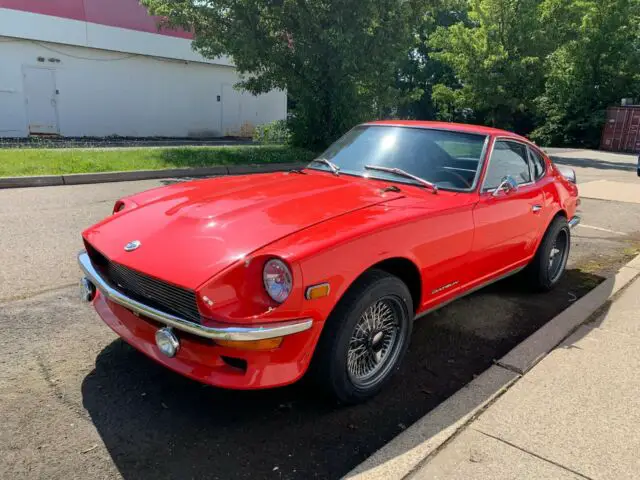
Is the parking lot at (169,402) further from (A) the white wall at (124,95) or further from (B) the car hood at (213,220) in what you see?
(A) the white wall at (124,95)

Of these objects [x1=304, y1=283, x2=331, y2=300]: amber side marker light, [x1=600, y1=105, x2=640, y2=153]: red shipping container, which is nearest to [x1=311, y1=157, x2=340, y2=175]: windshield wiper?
[x1=304, y1=283, x2=331, y2=300]: amber side marker light

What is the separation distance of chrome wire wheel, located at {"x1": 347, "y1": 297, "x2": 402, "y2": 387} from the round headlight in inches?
20.3

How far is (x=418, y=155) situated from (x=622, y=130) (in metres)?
29.8

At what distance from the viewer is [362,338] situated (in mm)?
2869

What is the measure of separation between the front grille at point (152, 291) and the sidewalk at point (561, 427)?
1288 millimetres

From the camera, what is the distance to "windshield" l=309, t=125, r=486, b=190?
3.77 m

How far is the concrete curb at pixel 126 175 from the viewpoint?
904 centimetres

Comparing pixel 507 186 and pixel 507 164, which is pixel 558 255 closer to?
pixel 507 164

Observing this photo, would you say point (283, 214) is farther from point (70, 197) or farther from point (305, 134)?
point (305, 134)

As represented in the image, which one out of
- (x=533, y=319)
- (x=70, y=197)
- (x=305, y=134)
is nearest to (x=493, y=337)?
(x=533, y=319)

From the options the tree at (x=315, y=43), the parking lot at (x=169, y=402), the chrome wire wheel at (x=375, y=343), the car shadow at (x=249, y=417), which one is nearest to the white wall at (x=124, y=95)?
the tree at (x=315, y=43)

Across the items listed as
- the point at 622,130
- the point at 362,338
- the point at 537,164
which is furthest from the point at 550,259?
the point at 622,130

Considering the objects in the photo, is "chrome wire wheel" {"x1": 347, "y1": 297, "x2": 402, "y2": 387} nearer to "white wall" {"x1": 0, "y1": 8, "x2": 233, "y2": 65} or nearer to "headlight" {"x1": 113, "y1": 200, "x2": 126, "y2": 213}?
"headlight" {"x1": 113, "y1": 200, "x2": 126, "y2": 213}

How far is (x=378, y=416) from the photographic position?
2.84m
